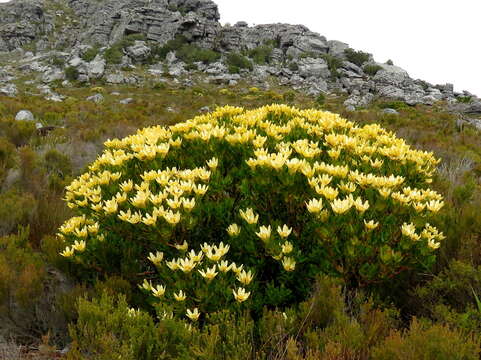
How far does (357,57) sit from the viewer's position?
153 ft

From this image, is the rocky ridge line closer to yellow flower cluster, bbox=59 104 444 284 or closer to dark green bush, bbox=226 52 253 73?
dark green bush, bbox=226 52 253 73

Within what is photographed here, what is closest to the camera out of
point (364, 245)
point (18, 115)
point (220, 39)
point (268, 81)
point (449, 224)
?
point (364, 245)

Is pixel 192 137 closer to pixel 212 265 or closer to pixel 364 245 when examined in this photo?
pixel 212 265

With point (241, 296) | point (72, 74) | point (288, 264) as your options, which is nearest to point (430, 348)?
point (288, 264)

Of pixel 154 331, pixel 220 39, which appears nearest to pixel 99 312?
pixel 154 331

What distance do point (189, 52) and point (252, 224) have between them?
142 ft

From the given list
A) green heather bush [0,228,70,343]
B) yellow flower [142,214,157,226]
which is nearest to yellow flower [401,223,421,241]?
yellow flower [142,214,157,226]

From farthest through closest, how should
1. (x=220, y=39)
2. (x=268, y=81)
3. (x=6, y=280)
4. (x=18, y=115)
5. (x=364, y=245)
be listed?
(x=220, y=39)
(x=268, y=81)
(x=18, y=115)
(x=6, y=280)
(x=364, y=245)

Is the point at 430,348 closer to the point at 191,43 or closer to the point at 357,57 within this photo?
the point at 191,43

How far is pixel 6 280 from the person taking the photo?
2.72 metres

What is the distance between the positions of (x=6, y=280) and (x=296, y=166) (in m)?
2.38

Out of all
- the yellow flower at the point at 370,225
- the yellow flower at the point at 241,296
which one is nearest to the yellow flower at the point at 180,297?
the yellow flower at the point at 241,296

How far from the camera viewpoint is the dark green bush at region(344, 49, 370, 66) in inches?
1829

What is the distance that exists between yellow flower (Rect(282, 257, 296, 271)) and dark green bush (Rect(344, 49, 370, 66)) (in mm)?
49107
